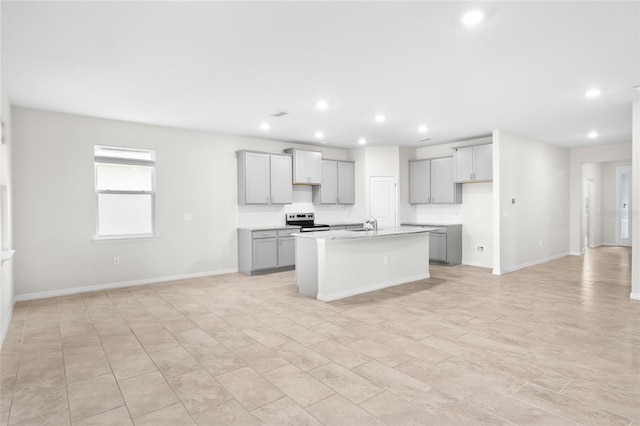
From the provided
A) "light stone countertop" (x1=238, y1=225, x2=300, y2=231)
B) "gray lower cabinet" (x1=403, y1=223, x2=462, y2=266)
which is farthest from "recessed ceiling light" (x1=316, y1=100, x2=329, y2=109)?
"gray lower cabinet" (x1=403, y1=223, x2=462, y2=266)

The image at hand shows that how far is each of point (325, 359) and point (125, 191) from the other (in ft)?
14.9

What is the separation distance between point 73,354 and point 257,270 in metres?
3.64

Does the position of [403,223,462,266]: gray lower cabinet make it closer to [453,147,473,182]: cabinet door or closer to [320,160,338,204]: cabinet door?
[453,147,473,182]: cabinet door

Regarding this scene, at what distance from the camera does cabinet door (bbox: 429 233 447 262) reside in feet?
24.5

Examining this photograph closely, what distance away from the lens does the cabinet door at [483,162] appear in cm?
694

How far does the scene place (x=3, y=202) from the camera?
13.3 ft

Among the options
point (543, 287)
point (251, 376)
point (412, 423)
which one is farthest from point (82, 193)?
point (543, 287)

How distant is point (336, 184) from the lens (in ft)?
27.3

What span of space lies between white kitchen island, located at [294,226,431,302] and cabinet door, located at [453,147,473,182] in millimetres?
2093

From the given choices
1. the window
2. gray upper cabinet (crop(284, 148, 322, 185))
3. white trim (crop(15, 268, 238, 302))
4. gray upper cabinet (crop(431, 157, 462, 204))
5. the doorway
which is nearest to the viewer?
white trim (crop(15, 268, 238, 302))

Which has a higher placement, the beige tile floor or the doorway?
the doorway

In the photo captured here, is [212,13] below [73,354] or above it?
above

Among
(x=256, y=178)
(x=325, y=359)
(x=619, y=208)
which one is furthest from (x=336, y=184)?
(x=619, y=208)

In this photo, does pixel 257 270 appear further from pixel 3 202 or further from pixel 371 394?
pixel 371 394
